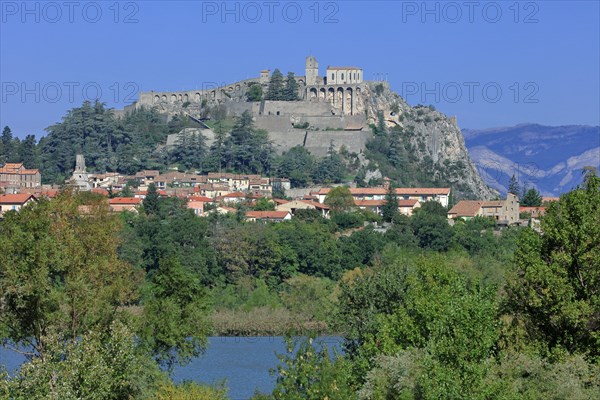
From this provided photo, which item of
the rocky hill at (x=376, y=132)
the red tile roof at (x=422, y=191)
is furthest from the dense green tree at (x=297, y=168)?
the red tile roof at (x=422, y=191)

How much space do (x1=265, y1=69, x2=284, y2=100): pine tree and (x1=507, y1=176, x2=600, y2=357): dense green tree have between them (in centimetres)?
7373

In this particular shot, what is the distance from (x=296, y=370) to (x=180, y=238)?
133 ft

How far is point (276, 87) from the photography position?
99125mm

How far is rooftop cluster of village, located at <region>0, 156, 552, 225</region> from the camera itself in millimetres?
74500

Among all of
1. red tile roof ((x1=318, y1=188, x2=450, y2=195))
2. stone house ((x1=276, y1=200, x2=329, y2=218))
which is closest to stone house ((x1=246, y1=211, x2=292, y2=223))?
stone house ((x1=276, y1=200, x2=329, y2=218))

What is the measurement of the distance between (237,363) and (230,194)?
39156 millimetres

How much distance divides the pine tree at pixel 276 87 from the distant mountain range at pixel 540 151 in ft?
135

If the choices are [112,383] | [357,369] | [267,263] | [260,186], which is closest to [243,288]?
[267,263]

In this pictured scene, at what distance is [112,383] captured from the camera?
2147cm

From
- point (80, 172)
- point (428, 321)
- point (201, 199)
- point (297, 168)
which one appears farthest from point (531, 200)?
point (428, 321)

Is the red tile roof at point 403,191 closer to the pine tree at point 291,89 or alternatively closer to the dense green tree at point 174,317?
the pine tree at point 291,89

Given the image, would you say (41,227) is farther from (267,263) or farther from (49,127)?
(49,127)

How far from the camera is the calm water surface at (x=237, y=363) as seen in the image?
36.3m

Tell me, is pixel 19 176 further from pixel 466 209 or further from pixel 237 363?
pixel 237 363
